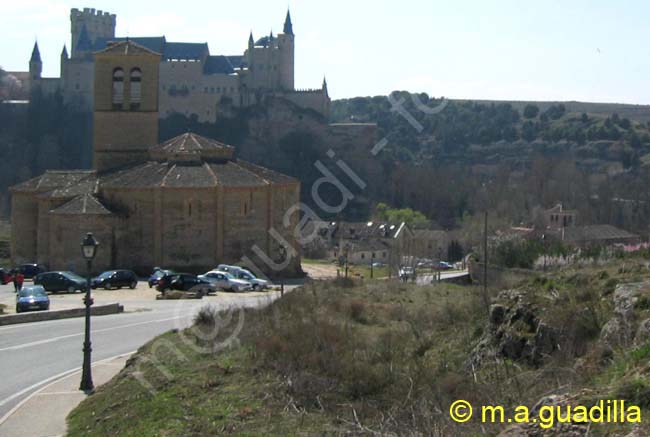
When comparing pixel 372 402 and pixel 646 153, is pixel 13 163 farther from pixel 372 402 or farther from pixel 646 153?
pixel 372 402

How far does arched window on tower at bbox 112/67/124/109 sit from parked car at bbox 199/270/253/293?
1483cm

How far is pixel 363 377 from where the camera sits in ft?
35.9

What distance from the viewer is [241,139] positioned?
99.3 metres

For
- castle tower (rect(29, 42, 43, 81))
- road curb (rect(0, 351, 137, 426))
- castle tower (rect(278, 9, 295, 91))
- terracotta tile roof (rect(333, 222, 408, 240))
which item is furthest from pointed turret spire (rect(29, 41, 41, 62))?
road curb (rect(0, 351, 137, 426))

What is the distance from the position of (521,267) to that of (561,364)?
15443 millimetres

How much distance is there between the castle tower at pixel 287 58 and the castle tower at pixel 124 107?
5938 centimetres

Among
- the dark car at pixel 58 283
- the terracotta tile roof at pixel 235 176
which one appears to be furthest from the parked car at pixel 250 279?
the dark car at pixel 58 283

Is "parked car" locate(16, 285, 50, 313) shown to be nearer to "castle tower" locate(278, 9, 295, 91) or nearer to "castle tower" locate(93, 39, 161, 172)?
"castle tower" locate(93, 39, 161, 172)

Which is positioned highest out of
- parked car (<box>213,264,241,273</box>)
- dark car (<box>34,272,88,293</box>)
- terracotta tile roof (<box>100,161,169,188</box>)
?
terracotta tile roof (<box>100,161,169,188</box>)

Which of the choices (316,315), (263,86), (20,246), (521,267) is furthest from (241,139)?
(316,315)

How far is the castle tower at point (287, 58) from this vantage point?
338 ft

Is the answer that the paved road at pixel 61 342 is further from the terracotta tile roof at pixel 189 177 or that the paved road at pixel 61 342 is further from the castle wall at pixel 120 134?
the castle wall at pixel 120 134

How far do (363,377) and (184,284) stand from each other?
2076 centimetres

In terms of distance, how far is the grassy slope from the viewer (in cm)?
903
